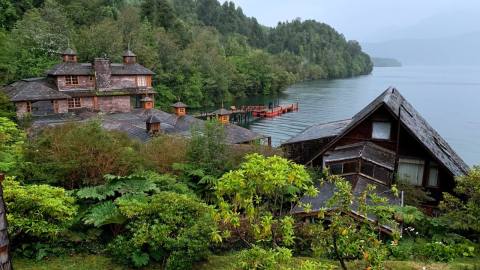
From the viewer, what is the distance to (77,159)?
14.1 m

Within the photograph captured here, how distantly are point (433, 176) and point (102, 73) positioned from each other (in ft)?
114

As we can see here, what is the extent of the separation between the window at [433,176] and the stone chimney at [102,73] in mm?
34337

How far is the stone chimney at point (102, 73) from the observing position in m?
42.1

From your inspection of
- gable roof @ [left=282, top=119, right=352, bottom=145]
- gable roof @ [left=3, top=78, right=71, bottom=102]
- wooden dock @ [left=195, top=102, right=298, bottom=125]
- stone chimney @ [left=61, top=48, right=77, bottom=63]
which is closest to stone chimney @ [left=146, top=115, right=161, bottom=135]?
gable roof @ [left=282, top=119, right=352, bottom=145]

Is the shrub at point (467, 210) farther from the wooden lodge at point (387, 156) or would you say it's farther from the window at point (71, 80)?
the window at point (71, 80)

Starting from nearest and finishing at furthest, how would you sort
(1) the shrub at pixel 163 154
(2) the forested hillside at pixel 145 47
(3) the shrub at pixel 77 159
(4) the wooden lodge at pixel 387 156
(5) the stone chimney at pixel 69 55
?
(3) the shrub at pixel 77 159
(1) the shrub at pixel 163 154
(4) the wooden lodge at pixel 387 156
(5) the stone chimney at pixel 69 55
(2) the forested hillside at pixel 145 47

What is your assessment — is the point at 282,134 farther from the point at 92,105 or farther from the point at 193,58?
the point at 193,58

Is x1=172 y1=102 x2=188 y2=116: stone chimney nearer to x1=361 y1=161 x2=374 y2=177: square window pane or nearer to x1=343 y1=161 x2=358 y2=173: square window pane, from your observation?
x1=343 y1=161 x2=358 y2=173: square window pane

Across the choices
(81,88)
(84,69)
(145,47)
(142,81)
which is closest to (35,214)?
(81,88)

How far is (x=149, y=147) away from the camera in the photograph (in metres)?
19.3

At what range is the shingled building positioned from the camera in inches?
1462

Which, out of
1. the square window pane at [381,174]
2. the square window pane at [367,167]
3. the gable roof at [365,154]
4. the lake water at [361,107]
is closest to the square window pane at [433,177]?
the gable roof at [365,154]

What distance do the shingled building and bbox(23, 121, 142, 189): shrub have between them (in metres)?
23.9

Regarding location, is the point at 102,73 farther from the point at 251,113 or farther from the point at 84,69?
the point at 251,113
